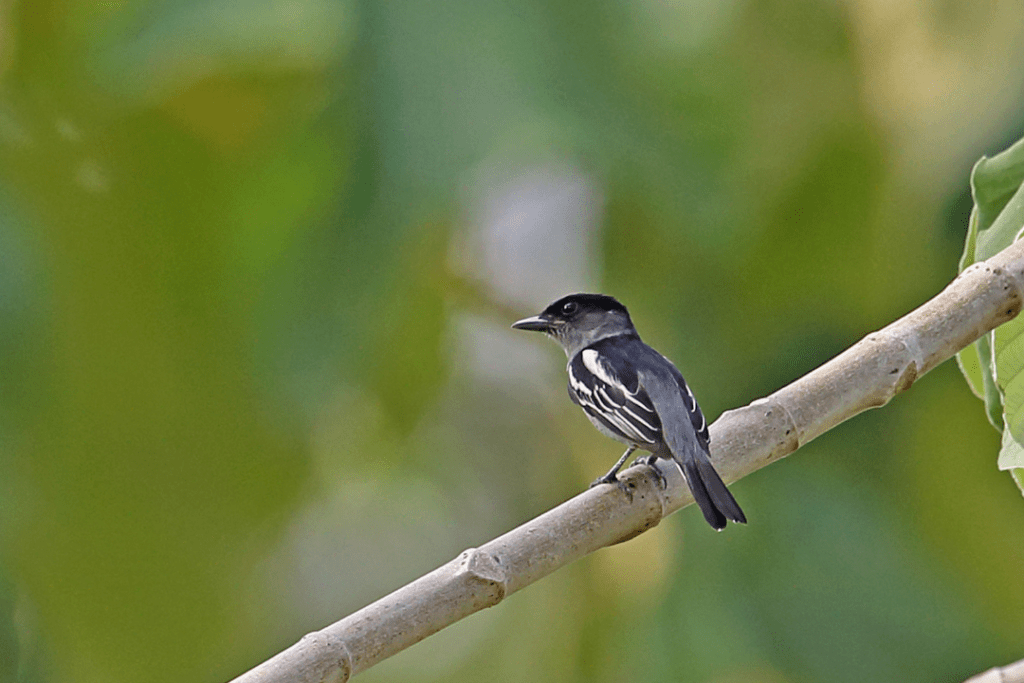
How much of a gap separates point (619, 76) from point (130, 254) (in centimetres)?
143

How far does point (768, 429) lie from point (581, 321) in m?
0.85

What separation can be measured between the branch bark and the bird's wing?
0.73 ft

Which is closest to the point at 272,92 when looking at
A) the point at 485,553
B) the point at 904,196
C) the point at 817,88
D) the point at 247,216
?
the point at 247,216

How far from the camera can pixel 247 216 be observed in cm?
299

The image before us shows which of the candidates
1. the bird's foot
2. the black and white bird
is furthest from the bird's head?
the bird's foot

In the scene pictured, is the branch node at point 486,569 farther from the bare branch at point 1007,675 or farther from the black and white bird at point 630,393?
the bare branch at point 1007,675

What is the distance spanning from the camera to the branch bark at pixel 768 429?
43.1 inches

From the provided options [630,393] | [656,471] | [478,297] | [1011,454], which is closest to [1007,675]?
[1011,454]

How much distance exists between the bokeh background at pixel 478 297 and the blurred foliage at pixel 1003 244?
1678 mm

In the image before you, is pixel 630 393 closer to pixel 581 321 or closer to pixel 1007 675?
pixel 581 321

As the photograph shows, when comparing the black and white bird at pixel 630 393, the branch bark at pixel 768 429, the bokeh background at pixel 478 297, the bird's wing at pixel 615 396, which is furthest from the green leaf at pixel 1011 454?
the bokeh background at pixel 478 297

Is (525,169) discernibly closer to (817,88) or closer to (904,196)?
(817,88)

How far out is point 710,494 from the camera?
4.61 ft

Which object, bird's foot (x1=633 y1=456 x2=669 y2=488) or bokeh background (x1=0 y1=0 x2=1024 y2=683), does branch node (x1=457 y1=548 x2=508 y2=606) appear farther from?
bokeh background (x1=0 y1=0 x2=1024 y2=683)
